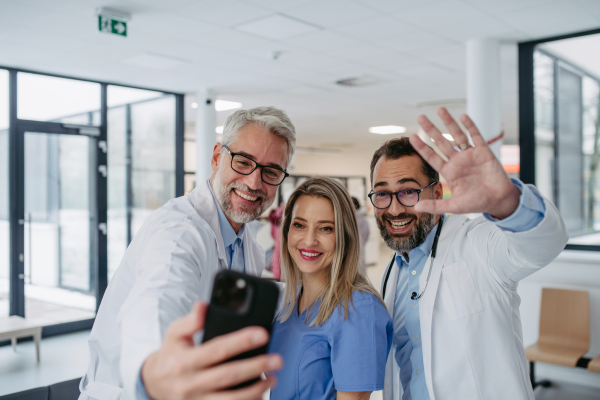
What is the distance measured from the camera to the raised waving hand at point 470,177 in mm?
1119

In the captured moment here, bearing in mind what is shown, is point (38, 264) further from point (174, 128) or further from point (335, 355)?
point (335, 355)

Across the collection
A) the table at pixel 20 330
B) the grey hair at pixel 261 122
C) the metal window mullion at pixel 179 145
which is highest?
the metal window mullion at pixel 179 145

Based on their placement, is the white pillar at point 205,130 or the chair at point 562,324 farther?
the white pillar at point 205,130

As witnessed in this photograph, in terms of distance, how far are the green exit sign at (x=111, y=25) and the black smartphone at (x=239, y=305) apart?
440cm

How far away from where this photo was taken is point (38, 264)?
6340 mm

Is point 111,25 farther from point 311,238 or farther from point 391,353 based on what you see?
point 391,353

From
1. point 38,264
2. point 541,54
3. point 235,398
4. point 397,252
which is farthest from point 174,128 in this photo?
point 235,398

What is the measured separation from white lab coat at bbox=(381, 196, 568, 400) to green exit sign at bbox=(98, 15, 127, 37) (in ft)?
12.4

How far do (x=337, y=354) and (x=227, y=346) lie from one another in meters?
1.10

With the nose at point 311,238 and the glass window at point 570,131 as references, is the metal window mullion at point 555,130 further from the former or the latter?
the nose at point 311,238

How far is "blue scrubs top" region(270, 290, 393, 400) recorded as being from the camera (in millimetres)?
1493

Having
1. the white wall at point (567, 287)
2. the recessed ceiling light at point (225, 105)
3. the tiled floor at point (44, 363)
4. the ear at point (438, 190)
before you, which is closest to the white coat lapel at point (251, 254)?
the ear at point (438, 190)

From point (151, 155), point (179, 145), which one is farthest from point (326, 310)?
point (179, 145)

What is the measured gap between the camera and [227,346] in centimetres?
51
